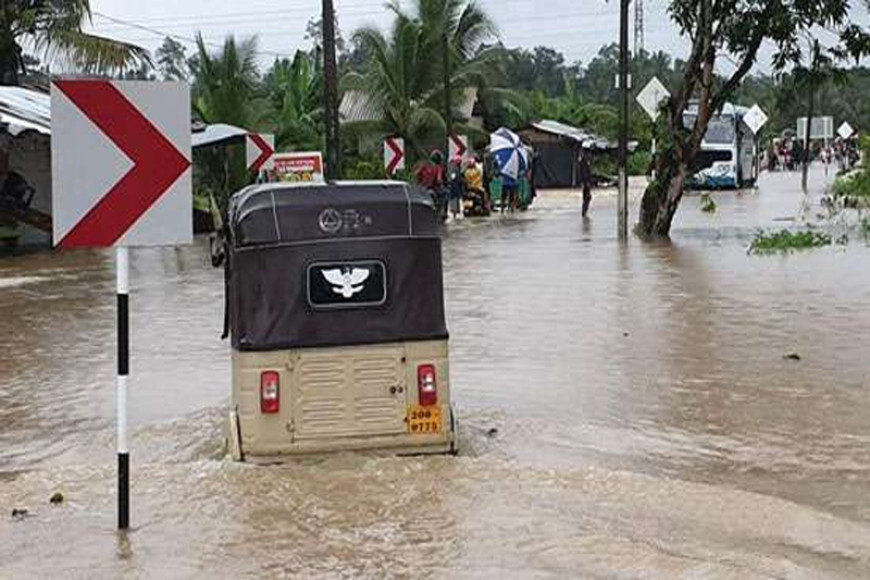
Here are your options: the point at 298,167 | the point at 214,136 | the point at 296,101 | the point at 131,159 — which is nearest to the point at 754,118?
the point at 296,101

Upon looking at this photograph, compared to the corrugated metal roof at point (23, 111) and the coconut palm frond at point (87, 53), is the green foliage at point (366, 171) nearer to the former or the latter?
the coconut palm frond at point (87, 53)

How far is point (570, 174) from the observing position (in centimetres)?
5622

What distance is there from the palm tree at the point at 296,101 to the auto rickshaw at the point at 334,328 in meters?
31.1

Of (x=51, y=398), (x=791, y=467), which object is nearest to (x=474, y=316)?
(x=51, y=398)

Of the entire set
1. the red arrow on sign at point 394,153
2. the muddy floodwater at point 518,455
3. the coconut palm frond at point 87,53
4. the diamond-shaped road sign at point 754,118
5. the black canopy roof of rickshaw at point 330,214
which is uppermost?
the coconut palm frond at point 87,53

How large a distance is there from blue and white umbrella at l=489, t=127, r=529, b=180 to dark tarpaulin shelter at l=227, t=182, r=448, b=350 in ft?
101

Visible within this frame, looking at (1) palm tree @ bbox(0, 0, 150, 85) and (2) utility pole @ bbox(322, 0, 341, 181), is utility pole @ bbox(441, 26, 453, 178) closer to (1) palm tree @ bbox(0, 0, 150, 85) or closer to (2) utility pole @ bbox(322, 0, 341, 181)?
(1) palm tree @ bbox(0, 0, 150, 85)

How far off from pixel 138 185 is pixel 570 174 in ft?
164

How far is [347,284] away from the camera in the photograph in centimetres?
814

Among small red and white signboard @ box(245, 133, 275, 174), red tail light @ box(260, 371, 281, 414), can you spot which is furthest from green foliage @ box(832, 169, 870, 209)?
red tail light @ box(260, 371, 281, 414)

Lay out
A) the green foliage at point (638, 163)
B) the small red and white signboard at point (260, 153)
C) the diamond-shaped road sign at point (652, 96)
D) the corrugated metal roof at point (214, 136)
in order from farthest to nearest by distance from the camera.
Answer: the green foliage at point (638, 163) → the diamond-shaped road sign at point (652, 96) → the corrugated metal roof at point (214, 136) → the small red and white signboard at point (260, 153)

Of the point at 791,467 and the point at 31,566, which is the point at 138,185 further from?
the point at 791,467

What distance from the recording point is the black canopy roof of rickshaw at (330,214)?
26.5 ft

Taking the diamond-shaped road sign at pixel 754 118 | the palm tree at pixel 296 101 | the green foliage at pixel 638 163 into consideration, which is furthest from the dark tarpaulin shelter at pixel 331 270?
the green foliage at pixel 638 163
